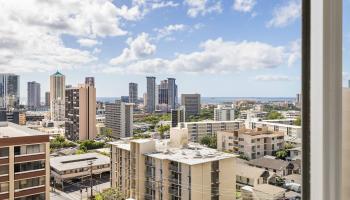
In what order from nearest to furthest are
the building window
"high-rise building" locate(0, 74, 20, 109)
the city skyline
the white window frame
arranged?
the white window frame
the building window
"high-rise building" locate(0, 74, 20, 109)
the city skyline

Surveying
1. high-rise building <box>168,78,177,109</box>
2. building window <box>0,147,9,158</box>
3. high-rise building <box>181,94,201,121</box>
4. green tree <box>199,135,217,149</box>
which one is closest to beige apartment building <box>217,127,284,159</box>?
green tree <box>199,135,217,149</box>

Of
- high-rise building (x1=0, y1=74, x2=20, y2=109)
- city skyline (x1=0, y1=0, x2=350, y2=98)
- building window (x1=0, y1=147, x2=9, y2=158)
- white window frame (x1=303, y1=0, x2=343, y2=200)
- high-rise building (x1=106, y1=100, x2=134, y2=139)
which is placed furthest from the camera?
high-rise building (x1=106, y1=100, x2=134, y2=139)

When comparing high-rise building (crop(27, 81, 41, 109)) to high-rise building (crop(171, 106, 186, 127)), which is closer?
high-rise building (crop(27, 81, 41, 109))

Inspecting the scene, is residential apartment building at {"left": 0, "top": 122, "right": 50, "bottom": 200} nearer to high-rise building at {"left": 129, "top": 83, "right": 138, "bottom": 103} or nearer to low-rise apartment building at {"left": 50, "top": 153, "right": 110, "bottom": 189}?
low-rise apartment building at {"left": 50, "top": 153, "right": 110, "bottom": 189}

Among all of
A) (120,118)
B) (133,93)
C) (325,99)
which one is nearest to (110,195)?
(120,118)

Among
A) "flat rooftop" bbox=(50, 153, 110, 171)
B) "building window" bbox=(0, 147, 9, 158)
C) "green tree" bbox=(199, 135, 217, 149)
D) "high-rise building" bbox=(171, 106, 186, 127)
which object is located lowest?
"flat rooftop" bbox=(50, 153, 110, 171)

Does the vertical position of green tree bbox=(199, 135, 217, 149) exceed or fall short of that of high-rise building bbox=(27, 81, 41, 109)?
it falls short
